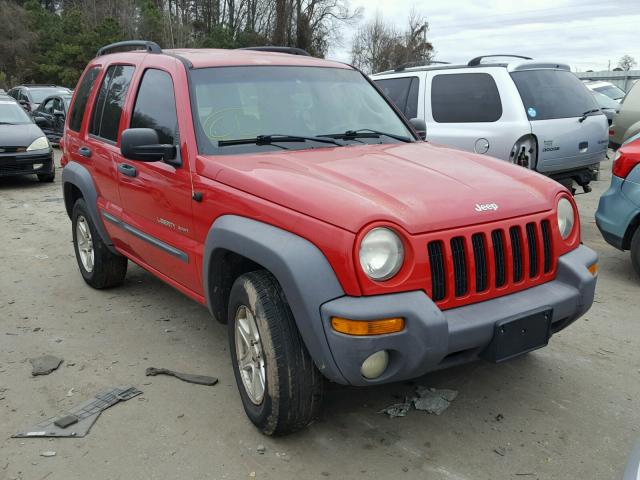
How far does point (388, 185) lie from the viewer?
293 centimetres

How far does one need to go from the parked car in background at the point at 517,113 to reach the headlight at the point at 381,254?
4202 millimetres

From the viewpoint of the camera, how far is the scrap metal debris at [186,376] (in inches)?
144

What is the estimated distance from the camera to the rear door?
6473mm

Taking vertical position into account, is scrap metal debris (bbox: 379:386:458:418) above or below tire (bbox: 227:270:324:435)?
below

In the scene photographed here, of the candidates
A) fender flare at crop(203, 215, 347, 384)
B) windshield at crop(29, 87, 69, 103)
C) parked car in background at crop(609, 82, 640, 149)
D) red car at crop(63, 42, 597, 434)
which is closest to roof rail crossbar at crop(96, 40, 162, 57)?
red car at crop(63, 42, 597, 434)

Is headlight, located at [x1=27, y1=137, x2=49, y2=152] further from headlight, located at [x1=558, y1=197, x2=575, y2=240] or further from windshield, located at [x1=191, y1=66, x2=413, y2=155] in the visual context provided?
headlight, located at [x1=558, y1=197, x2=575, y2=240]

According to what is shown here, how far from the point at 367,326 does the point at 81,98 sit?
398 cm

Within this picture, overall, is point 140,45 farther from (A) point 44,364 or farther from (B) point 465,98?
(B) point 465,98

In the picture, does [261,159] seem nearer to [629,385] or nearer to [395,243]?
[395,243]

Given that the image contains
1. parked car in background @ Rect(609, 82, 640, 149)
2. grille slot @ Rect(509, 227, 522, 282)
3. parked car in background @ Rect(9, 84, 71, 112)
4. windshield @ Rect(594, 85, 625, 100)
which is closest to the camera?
grille slot @ Rect(509, 227, 522, 282)

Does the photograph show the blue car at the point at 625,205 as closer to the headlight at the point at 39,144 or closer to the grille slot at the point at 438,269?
the grille slot at the point at 438,269

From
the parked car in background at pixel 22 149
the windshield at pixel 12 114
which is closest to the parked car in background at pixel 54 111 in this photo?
the windshield at pixel 12 114

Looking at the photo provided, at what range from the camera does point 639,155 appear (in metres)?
5.29

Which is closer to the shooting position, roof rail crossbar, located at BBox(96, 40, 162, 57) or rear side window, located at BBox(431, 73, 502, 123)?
roof rail crossbar, located at BBox(96, 40, 162, 57)
